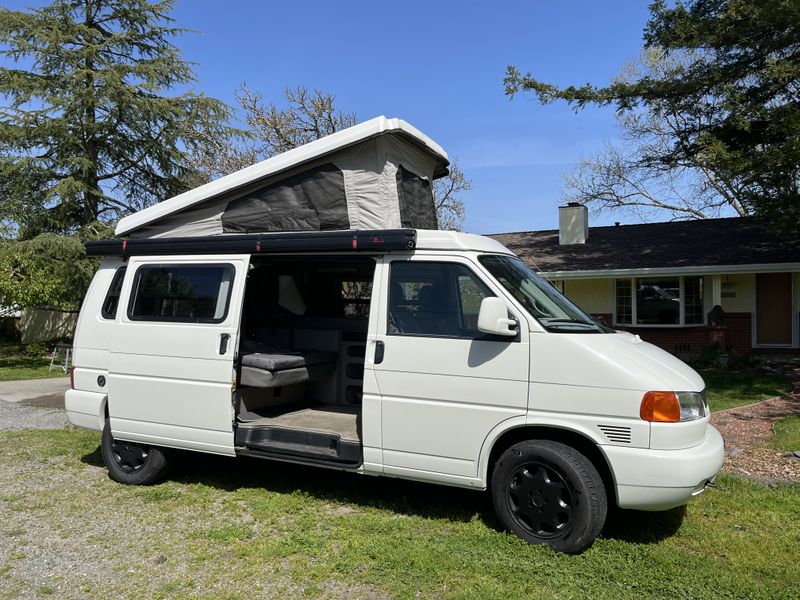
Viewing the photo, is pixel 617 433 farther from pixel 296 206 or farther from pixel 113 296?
pixel 113 296

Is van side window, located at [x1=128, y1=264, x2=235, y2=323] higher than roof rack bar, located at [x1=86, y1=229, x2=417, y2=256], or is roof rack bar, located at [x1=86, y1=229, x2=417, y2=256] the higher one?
roof rack bar, located at [x1=86, y1=229, x2=417, y2=256]

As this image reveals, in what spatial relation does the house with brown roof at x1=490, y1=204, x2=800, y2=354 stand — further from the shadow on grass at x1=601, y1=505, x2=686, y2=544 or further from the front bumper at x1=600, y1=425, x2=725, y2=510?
the front bumper at x1=600, y1=425, x2=725, y2=510

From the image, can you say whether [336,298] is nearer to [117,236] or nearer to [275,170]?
[275,170]

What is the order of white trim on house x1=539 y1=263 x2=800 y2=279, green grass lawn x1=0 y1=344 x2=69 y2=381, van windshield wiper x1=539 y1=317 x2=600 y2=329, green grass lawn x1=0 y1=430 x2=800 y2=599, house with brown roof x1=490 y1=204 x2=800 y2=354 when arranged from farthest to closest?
1. green grass lawn x1=0 y1=344 x2=69 y2=381
2. house with brown roof x1=490 y1=204 x2=800 y2=354
3. white trim on house x1=539 y1=263 x2=800 y2=279
4. van windshield wiper x1=539 y1=317 x2=600 y2=329
5. green grass lawn x1=0 y1=430 x2=800 y2=599

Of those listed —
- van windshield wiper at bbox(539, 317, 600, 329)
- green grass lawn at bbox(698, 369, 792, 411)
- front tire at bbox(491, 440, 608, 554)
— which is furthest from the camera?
green grass lawn at bbox(698, 369, 792, 411)

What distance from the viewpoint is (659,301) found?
17.0 metres

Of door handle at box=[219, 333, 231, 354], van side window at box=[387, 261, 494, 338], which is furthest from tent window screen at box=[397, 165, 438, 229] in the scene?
door handle at box=[219, 333, 231, 354]

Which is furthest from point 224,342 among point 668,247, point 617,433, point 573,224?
point 573,224

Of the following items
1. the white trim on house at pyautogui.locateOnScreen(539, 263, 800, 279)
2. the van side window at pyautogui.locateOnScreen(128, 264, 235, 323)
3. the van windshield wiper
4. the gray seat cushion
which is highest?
the white trim on house at pyautogui.locateOnScreen(539, 263, 800, 279)

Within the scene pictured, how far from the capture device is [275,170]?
18.2 feet

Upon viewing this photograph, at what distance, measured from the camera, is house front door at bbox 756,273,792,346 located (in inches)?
623

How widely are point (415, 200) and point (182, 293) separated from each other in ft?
7.67

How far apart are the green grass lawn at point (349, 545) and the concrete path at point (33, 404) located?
347 centimetres

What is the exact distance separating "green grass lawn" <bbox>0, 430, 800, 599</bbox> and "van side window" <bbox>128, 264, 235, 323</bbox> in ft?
5.39
